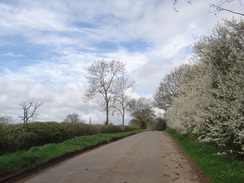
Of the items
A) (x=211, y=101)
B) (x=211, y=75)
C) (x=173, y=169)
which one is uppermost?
(x=211, y=75)

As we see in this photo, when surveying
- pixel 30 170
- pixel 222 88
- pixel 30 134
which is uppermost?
pixel 222 88

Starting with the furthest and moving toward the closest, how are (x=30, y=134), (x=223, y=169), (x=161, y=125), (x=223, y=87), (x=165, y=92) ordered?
(x=161, y=125) < (x=165, y=92) < (x=30, y=134) < (x=223, y=87) < (x=223, y=169)

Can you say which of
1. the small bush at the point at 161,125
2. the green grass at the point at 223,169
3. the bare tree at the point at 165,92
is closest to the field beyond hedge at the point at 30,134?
the green grass at the point at 223,169

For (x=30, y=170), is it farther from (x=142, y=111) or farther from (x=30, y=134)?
(x=142, y=111)

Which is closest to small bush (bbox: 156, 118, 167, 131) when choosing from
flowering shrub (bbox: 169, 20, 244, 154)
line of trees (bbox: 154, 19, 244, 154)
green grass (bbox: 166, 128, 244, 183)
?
line of trees (bbox: 154, 19, 244, 154)

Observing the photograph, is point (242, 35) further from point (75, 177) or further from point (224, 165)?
point (75, 177)

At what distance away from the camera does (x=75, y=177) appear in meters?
7.16

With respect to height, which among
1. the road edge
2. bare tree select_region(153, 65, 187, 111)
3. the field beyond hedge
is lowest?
the road edge

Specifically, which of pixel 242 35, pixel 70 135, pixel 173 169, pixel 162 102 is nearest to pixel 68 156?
pixel 173 169

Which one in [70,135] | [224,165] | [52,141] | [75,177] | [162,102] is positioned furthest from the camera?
[162,102]

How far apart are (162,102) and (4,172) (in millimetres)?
38236

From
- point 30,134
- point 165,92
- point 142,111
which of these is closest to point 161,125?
point 142,111

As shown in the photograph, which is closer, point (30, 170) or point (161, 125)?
point (30, 170)

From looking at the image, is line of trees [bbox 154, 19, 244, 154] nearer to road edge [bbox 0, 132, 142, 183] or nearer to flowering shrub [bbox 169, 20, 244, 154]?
flowering shrub [bbox 169, 20, 244, 154]
